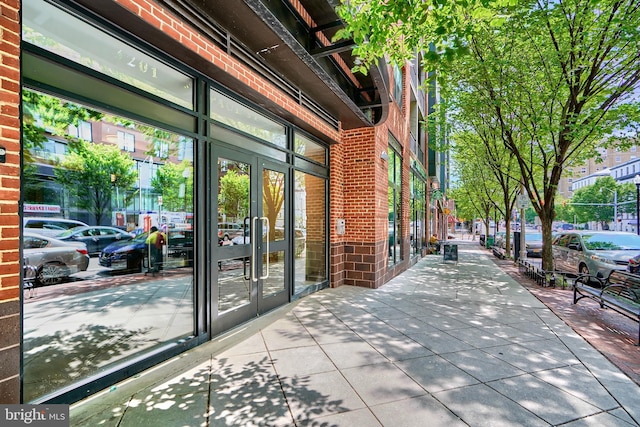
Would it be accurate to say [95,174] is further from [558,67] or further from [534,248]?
[534,248]

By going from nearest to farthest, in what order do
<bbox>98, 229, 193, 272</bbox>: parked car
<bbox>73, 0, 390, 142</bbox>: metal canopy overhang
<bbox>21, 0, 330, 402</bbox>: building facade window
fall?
<bbox>21, 0, 330, 402</bbox>: building facade window
<bbox>73, 0, 390, 142</bbox>: metal canopy overhang
<bbox>98, 229, 193, 272</bbox>: parked car

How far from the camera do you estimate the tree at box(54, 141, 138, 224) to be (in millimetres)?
3773

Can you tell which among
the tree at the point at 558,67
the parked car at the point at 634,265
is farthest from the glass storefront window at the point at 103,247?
the parked car at the point at 634,265

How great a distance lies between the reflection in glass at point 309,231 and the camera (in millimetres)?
6258

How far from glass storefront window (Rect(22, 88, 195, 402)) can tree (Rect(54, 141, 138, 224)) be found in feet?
0.05

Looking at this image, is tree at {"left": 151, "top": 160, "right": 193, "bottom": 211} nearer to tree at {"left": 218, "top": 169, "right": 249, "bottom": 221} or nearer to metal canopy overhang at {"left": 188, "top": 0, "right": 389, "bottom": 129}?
tree at {"left": 218, "top": 169, "right": 249, "bottom": 221}

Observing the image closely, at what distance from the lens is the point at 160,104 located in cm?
346

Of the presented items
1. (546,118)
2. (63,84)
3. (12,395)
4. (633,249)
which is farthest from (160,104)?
(633,249)

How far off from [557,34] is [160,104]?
875 centimetres

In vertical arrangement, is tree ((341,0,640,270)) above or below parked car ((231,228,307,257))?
above

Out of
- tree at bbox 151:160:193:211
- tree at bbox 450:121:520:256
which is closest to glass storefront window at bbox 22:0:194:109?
tree at bbox 151:160:193:211

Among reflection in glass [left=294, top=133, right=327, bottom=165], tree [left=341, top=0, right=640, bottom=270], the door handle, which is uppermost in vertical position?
tree [left=341, top=0, right=640, bottom=270]

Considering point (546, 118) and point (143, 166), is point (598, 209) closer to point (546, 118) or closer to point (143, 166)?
point (546, 118)

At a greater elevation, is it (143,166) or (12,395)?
(143,166)
